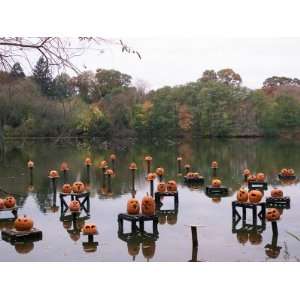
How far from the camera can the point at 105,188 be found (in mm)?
24594

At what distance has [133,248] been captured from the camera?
13.4m

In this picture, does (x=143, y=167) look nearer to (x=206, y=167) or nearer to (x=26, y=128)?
(x=206, y=167)

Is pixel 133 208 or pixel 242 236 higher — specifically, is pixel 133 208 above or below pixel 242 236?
above

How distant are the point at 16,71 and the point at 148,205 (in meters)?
8.26

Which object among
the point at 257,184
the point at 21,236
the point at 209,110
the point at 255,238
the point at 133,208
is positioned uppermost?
the point at 209,110

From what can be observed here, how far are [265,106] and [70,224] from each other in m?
36.0

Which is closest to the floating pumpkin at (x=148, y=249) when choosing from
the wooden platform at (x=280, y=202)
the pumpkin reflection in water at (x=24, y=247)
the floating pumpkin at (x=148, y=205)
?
the floating pumpkin at (x=148, y=205)

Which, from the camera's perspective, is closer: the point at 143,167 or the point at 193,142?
the point at 143,167

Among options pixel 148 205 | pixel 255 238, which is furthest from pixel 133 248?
pixel 255 238

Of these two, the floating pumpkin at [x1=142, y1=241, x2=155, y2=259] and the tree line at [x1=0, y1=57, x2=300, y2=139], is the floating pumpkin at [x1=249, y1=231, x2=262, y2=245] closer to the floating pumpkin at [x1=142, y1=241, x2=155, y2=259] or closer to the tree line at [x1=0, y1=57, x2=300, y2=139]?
the floating pumpkin at [x1=142, y1=241, x2=155, y2=259]

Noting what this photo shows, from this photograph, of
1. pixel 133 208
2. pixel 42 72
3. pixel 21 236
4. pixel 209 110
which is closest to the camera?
pixel 42 72

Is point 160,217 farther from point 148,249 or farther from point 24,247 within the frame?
point 24,247

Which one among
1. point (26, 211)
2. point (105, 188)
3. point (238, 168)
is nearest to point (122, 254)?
point (26, 211)

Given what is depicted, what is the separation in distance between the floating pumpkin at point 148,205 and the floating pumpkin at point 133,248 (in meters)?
1.14
